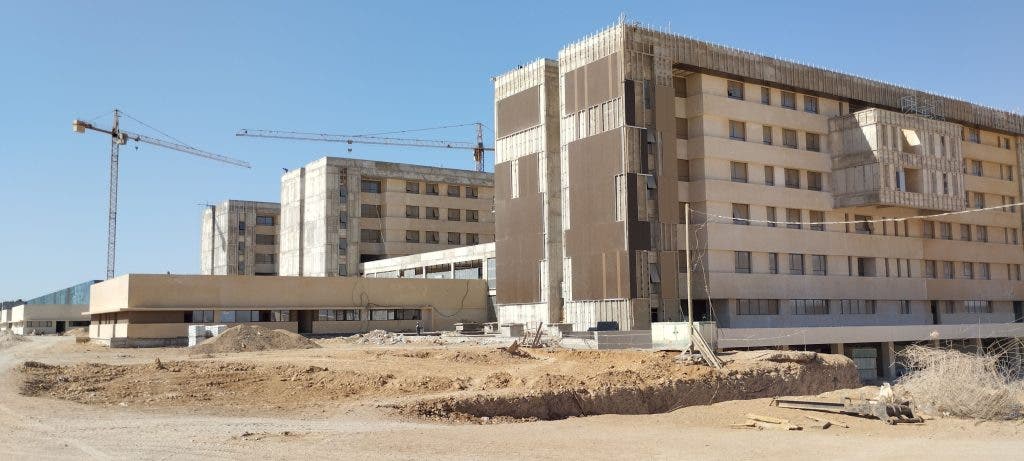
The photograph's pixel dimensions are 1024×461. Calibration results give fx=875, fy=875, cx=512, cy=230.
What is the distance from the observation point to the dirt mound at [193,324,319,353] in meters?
49.9

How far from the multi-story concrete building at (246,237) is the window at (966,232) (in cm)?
8819

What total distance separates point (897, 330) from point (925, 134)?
15909mm

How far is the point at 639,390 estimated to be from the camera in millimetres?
30953

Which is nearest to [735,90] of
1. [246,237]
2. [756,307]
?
[756,307]

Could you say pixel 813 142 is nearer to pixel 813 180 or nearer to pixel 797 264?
pixel 813 180

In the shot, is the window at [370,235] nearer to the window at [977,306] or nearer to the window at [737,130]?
the window at [737,130]

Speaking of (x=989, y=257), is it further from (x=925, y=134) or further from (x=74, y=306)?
(x=74, y=306)

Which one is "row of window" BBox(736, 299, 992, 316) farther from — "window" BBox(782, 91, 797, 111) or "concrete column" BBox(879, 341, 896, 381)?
"window" BBox(782, 91, 797, 111)

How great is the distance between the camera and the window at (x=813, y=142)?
198 ft

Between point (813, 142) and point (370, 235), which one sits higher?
point (813, 142)

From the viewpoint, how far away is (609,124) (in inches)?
2061

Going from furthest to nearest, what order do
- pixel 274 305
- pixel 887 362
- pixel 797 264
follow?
1. pixel 274 305
2. pixel 797 264
3. pixel 887 362

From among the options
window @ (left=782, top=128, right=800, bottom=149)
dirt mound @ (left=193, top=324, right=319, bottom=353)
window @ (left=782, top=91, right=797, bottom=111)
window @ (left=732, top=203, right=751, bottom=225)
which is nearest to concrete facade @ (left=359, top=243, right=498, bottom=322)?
window @ (left=732, top=203, right=751, bottom=225)

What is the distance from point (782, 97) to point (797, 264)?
11.3 metres
